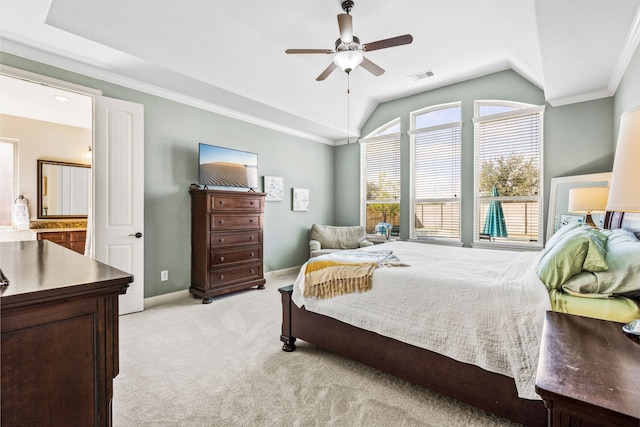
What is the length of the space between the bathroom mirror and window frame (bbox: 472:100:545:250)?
5.93 m

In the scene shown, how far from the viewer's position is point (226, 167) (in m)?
4.12

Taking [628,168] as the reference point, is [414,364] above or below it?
below

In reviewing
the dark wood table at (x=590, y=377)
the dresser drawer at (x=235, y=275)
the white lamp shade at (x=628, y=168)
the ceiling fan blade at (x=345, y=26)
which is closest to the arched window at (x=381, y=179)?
the dresser drawer at (x=235, y=275)

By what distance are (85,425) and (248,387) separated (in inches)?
47.4

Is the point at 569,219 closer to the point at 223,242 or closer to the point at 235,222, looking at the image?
the point at 235,222

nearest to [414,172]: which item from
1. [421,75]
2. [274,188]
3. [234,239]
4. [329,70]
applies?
[421,75]

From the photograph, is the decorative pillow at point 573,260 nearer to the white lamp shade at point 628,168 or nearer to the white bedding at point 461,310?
the white bedding at point 461,310

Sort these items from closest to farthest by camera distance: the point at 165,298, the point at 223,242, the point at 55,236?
the point at 165,298
the point at 223,242
the point at 55,236

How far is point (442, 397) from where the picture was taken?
6.12ft

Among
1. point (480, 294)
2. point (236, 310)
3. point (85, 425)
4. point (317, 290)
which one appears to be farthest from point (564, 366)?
point (236, 310)

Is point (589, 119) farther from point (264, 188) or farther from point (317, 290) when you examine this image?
point (264, 188)

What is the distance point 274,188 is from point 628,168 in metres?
4.51

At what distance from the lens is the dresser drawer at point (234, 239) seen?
3840 millimetres

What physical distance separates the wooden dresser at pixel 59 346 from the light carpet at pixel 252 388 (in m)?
0.96
